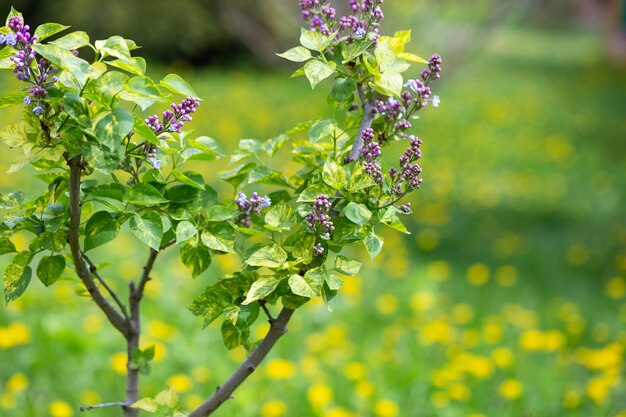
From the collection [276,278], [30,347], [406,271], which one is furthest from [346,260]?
[406,271]

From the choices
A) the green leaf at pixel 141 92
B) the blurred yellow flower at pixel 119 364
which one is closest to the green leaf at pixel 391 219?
the green leaf at pixel 141 92

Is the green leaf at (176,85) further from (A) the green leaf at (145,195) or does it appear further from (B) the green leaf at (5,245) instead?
(B) the green leaf at (5,245)

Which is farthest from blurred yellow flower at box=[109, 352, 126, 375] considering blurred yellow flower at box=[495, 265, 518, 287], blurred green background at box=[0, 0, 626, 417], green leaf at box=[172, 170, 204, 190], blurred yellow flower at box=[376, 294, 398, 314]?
blurred yellow flower at box=[495, 265, 518, 287]

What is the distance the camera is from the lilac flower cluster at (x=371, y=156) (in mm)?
1150

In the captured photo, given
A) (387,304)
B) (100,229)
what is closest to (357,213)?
(100,229)

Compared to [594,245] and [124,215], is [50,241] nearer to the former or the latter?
[124,215]

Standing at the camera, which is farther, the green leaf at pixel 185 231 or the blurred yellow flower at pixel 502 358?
the blurred yellow flower at pixel 502 358

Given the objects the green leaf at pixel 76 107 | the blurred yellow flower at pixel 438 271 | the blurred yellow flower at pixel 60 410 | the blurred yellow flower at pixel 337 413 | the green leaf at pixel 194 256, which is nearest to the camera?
the green leaf at pixel 76 107

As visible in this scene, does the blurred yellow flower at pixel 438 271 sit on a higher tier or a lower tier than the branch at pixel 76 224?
higher

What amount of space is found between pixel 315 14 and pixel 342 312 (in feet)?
7.13

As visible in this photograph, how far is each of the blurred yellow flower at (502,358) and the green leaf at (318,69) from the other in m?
1.89

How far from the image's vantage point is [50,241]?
3.86 feet

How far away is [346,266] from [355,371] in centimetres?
145

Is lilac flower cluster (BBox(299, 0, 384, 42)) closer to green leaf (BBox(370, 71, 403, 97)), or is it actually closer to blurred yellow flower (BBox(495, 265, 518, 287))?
green leaf (BBox(370, 71, 403, 97))
